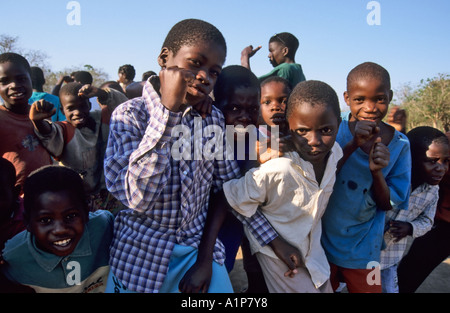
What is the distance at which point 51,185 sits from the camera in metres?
1.55

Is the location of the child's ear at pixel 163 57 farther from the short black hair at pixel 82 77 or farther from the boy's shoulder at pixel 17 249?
the short black hair at pixel 82 77

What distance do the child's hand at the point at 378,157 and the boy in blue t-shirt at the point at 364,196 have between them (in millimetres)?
124

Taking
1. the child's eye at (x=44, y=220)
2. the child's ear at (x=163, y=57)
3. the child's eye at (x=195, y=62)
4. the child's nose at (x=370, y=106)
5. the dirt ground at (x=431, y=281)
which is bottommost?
the dirt ground at (x=431, y=281)

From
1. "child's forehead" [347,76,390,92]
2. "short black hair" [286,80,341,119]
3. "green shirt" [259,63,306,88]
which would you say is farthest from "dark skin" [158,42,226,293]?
"green shirt" [259,63,306,88]

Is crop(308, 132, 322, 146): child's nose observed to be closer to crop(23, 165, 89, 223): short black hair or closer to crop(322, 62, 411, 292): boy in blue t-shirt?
crop(322, 62, 411, 292): boy in blue t-shirt

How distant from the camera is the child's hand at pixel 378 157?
1694 millimetres

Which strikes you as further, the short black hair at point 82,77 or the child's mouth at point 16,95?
the short black hair at point 82,77

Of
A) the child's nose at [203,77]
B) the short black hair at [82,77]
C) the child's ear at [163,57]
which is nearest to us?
the child's nose at [203,77]

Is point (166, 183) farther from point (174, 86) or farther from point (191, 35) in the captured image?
point (191, 35)

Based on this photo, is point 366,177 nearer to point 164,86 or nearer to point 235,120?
point 235,120

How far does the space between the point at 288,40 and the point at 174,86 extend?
11.9ft

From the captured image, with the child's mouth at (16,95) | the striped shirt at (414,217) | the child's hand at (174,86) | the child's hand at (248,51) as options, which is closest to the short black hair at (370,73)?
the striped shirt at (414,217)

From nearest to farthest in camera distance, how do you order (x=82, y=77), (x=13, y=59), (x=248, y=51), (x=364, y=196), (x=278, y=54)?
1. (x=364, y=196)
2. (x=13, y=59)
3. (x=248, y=51)
4. (x=278, y=54)
5. (x=82, y=77)

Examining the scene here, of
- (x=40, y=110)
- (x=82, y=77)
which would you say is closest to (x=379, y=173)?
(x=40, y=110)
